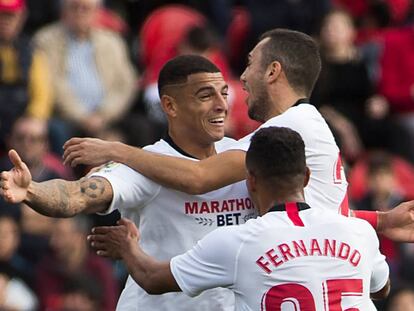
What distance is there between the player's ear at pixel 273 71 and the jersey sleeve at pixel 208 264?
3.75 ft

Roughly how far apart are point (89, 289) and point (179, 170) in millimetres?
4580

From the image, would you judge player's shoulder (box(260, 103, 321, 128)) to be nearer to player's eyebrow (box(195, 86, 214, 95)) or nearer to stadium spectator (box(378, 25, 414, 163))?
player's eyebrow (box(195, 86, 214, 95))

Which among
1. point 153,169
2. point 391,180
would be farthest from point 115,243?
point 391,180

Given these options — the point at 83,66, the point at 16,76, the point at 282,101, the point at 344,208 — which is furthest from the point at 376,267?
the point at 83,66

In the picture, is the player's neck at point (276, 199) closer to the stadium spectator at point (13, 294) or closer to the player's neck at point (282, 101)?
the player's neck at point (282, 101)

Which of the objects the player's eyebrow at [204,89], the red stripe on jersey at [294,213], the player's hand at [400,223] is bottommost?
the player's hand at [400,223]

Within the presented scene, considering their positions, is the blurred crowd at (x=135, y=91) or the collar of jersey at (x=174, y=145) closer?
the collar of jersey at (x=174, y=145)

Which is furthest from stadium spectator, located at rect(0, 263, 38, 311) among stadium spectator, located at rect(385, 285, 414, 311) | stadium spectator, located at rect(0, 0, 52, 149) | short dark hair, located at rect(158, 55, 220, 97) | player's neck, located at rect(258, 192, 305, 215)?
player's neck, located at rect(258, 192, 305, 215)

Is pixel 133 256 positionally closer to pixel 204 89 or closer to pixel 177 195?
pixel 177 195

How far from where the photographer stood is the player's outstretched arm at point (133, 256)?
23.3ft

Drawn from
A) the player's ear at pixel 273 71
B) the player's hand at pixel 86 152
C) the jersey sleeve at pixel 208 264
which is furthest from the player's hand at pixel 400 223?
the player's hand at pixel 86 152

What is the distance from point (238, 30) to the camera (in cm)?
1486

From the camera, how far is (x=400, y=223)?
7.88 metres

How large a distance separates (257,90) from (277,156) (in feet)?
3.41
